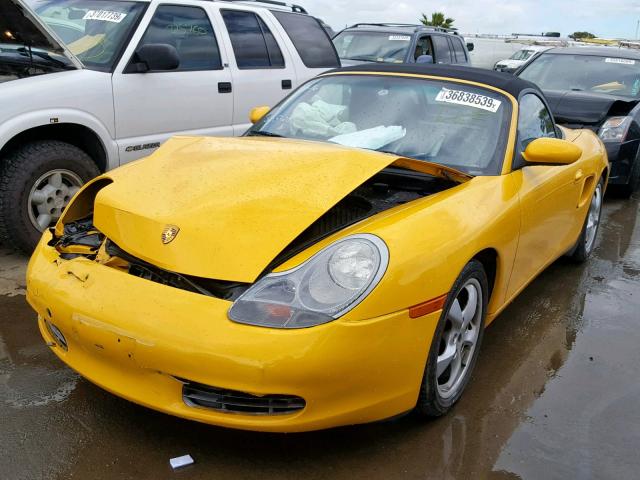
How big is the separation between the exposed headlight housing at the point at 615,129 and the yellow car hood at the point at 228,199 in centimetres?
441

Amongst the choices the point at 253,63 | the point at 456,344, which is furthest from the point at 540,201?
the point at 253,63

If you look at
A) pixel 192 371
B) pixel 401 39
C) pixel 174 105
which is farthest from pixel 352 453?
pixel 401 39

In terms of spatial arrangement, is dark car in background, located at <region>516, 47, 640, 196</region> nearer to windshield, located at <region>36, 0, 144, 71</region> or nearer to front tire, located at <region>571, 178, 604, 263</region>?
front tire, located at <region>571, 178, 604, 263</region>

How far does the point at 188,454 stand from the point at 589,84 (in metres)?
6.90

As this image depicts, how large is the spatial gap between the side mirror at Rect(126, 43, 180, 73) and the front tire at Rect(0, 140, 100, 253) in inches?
32.4

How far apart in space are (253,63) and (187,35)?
2.38ft

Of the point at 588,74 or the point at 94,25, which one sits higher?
the point at 94,25

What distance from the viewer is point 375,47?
408 inches

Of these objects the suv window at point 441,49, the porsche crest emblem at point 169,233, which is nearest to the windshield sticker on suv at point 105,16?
the porsche crest emblem at point 169,233

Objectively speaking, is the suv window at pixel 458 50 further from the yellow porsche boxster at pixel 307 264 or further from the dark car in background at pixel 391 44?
the yellow porsche boxster at pixel 307 264

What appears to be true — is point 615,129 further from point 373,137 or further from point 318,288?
point 318,288

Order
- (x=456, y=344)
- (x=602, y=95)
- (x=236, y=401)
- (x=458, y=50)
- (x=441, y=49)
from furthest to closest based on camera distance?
(x=458, y=50), (x=441, y=49), (x=602, y=95), (x=456, y=344), (x=236, y=401)

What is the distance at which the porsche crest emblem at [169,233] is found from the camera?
2.46m

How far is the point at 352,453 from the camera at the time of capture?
2482 millimetres
